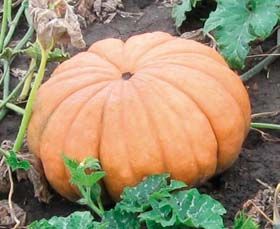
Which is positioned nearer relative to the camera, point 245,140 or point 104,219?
point 104,219

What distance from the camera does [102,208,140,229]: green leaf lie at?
2.66 m

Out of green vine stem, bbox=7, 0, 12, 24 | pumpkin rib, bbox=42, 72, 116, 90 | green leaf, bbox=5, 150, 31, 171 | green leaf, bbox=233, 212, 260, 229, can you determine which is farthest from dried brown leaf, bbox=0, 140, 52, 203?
green vine stem, bbox=7, 0, 12, 24

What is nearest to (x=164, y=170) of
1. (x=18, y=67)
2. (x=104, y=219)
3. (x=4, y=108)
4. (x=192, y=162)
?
(x=192, y=162)

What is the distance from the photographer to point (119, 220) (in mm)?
2674

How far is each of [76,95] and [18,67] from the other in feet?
3.32

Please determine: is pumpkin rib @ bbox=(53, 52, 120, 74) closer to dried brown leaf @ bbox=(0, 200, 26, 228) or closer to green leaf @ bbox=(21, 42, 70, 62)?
A: green leaf @ bbox=(21, 42, 70, 62)

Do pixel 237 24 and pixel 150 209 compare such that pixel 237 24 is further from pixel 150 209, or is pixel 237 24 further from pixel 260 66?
pixel 150 209

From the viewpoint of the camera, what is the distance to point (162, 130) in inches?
112

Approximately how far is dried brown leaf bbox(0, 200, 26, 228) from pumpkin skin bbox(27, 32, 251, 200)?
0.14 meters

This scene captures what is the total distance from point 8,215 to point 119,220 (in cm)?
45

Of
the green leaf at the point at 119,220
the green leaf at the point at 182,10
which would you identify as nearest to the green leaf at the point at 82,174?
the green leaf at the point at 119,220

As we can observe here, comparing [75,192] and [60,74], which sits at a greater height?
[60,74]

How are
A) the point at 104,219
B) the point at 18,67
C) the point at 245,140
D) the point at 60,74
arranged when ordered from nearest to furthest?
the point at 104,219 < the point at 60,74 < the point at 245,140 < the point at 18,67

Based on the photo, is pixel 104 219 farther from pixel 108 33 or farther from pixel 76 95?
pixel 108 33
